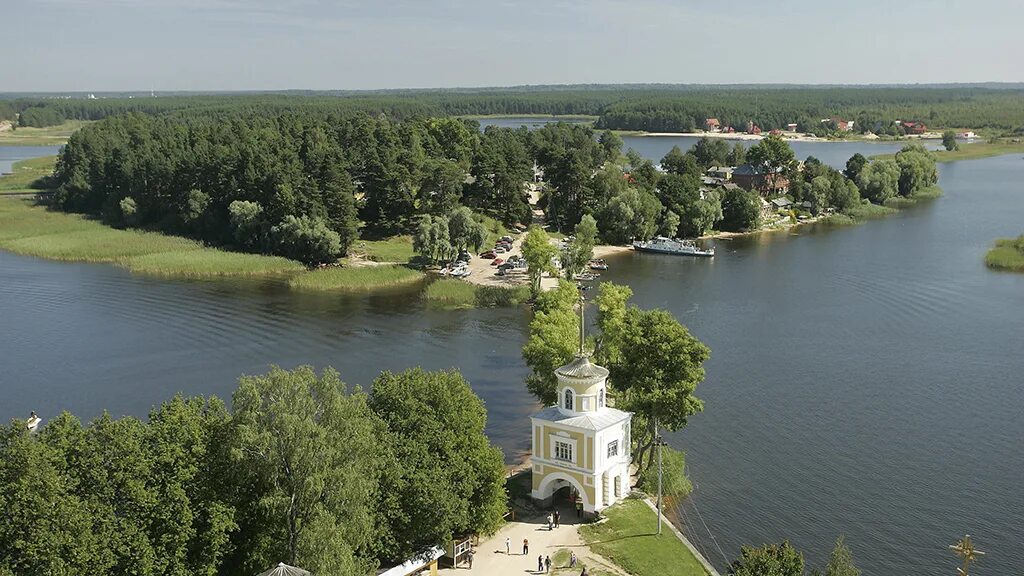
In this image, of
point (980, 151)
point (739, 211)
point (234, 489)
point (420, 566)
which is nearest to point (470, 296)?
point (420, 566)

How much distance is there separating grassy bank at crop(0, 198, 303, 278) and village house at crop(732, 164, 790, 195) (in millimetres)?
51737

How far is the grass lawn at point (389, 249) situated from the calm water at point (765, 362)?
389 inches

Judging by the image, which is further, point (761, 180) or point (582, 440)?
point (761, 180)

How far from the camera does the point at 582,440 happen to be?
29391 mm

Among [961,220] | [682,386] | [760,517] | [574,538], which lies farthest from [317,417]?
[961,220]

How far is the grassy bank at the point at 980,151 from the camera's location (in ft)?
498

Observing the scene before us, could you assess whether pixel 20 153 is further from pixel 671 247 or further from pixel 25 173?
pixel 671 247

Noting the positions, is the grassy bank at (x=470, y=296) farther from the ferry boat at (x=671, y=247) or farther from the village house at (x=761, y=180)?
the village house at (x=761, y=180)

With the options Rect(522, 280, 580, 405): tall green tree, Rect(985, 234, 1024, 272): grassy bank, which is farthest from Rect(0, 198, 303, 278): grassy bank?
Rect(985, 234, 1024, 272): grassy bank

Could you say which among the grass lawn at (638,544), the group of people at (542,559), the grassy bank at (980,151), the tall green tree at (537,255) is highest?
the tall green tree at (537,255)

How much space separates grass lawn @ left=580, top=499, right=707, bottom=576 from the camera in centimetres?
2680

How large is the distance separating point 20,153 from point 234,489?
164140 mm

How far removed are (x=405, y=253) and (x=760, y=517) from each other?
46.6 m

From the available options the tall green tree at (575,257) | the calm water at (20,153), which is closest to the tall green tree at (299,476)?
the tall green tree at (575,257)
